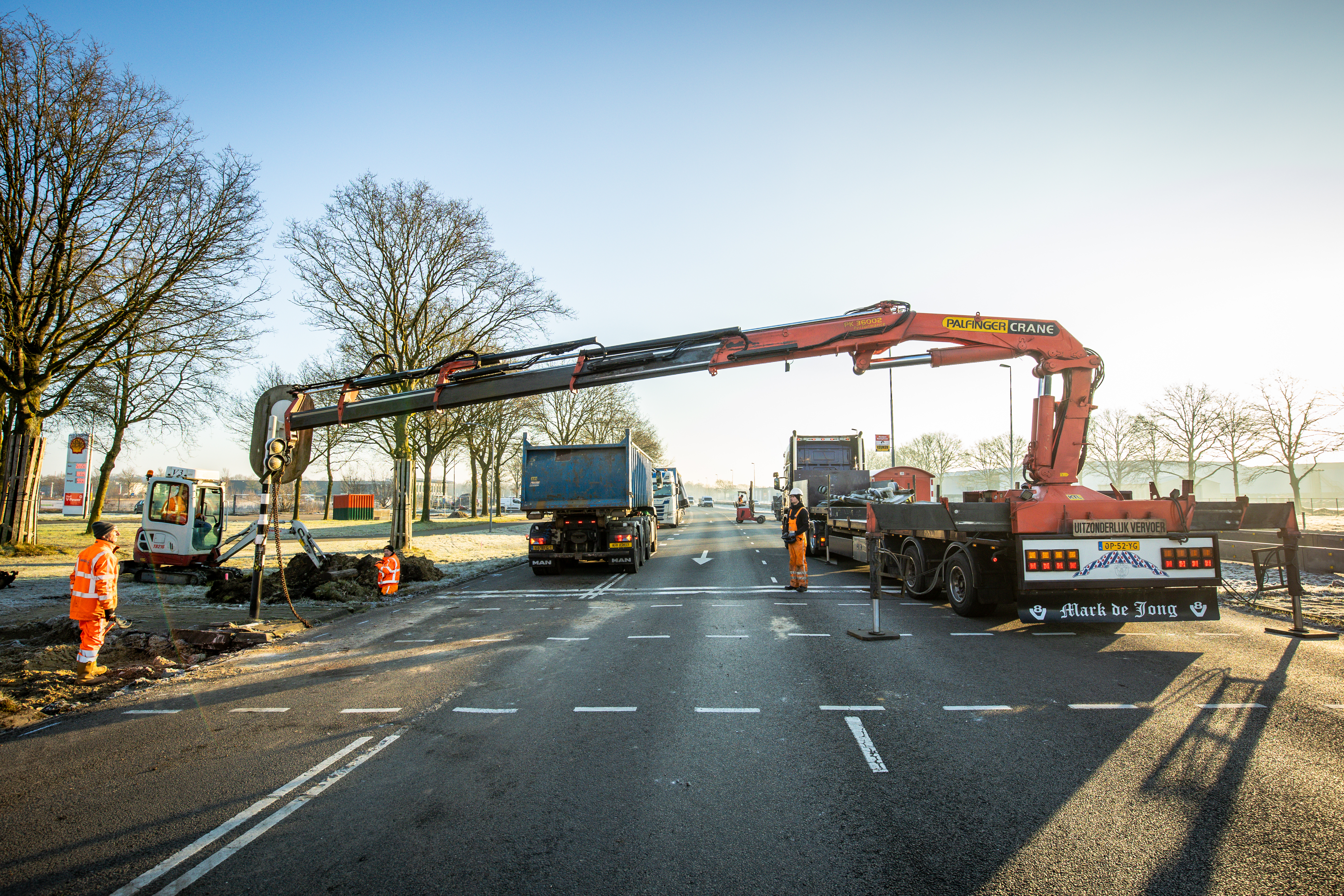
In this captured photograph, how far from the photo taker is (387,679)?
6711 mm

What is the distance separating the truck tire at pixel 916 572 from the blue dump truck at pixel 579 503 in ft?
21.3

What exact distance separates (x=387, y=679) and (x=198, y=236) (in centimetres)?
1730

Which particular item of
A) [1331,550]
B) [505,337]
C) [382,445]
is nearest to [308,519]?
[382,445]

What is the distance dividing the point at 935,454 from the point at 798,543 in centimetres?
5826

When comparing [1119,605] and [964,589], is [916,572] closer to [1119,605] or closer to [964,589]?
[964,589]

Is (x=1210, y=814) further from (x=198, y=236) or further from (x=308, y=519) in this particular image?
(x=308, y=519)

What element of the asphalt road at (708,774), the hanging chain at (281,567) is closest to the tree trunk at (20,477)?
the hanging chain at (281,567)

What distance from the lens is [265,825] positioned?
362 cm

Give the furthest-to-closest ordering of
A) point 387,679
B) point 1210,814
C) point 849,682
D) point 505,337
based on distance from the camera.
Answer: point 505,337 < point 387,679 < point 849,682 < point 1210,814

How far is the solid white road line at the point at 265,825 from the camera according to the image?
3078 millimetres

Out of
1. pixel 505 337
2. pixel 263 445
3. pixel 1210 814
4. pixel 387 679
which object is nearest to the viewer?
pixel 1210 814

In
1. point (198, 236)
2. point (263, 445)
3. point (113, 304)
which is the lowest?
point (263, 445)

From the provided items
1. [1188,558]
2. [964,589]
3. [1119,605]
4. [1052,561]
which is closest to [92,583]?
[964,589]

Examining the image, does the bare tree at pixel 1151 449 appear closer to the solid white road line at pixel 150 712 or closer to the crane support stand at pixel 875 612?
the crane support stand at pixel 875 612
